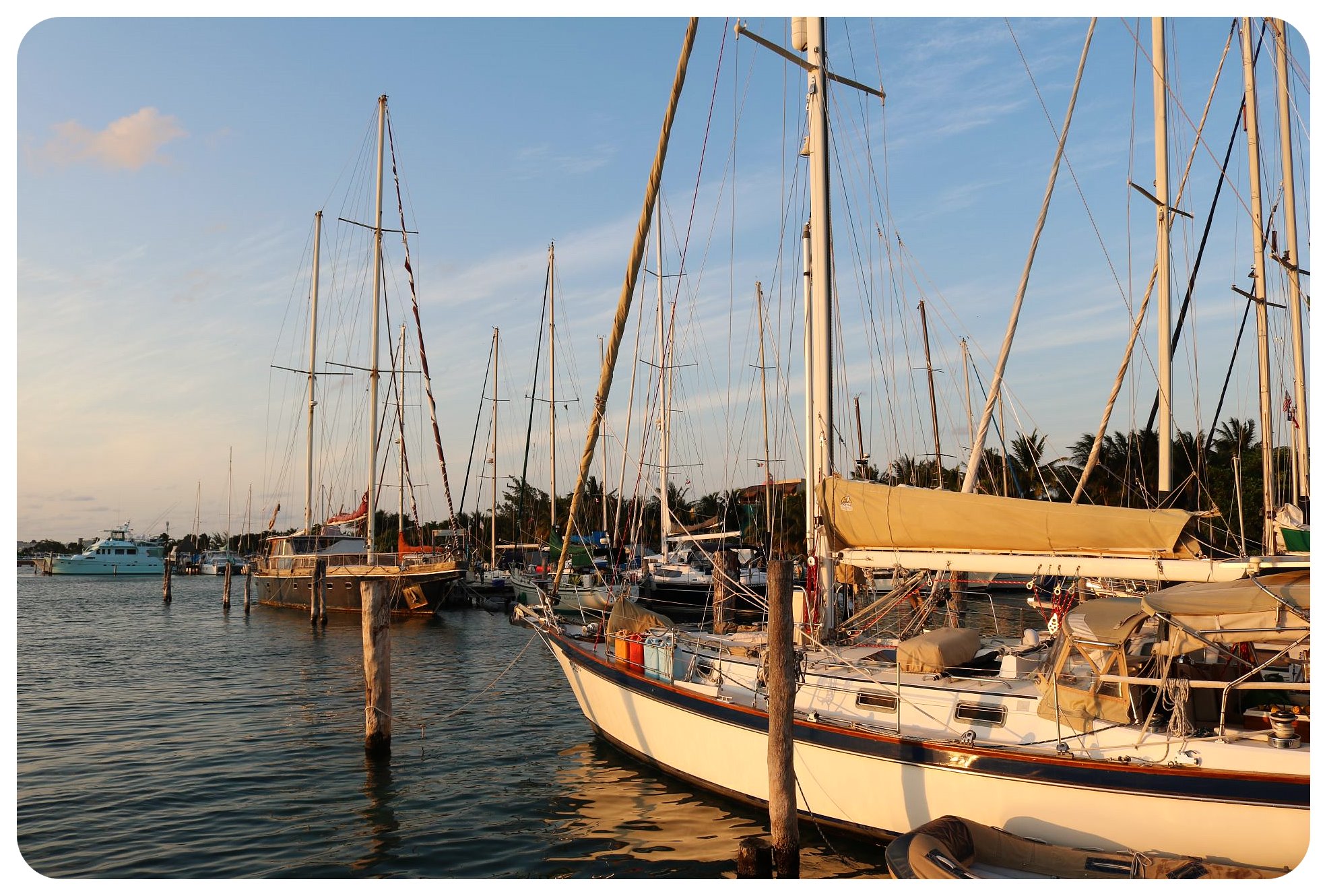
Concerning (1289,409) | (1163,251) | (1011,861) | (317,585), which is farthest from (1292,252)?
(317,585)

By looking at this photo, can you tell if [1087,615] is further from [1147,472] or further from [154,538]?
[154,538]

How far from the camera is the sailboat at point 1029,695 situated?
8.76 meters

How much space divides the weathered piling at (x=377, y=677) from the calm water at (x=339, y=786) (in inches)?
17.8

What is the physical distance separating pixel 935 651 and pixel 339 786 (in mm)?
8865

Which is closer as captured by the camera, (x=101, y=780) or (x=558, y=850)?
(x=558, y=850)

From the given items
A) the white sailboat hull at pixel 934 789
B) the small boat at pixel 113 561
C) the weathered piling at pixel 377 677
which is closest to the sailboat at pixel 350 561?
the weathered piling at pixel 377 677

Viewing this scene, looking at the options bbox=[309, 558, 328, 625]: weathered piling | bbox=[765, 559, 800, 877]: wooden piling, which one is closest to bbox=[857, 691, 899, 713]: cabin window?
bbox=[765, 559, 800, 877]: wooden piling

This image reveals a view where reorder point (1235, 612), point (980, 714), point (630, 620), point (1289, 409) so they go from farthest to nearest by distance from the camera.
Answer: point (1289, 409) < point (630, 620) < point (980, 714) < point (1235, 612)

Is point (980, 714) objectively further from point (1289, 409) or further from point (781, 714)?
point (1289, 409)

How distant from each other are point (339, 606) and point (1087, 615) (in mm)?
37048

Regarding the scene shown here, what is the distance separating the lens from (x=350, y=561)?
41.8 m

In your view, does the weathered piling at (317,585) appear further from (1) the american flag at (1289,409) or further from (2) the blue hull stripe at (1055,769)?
(1) the american flag at (1289,409)
